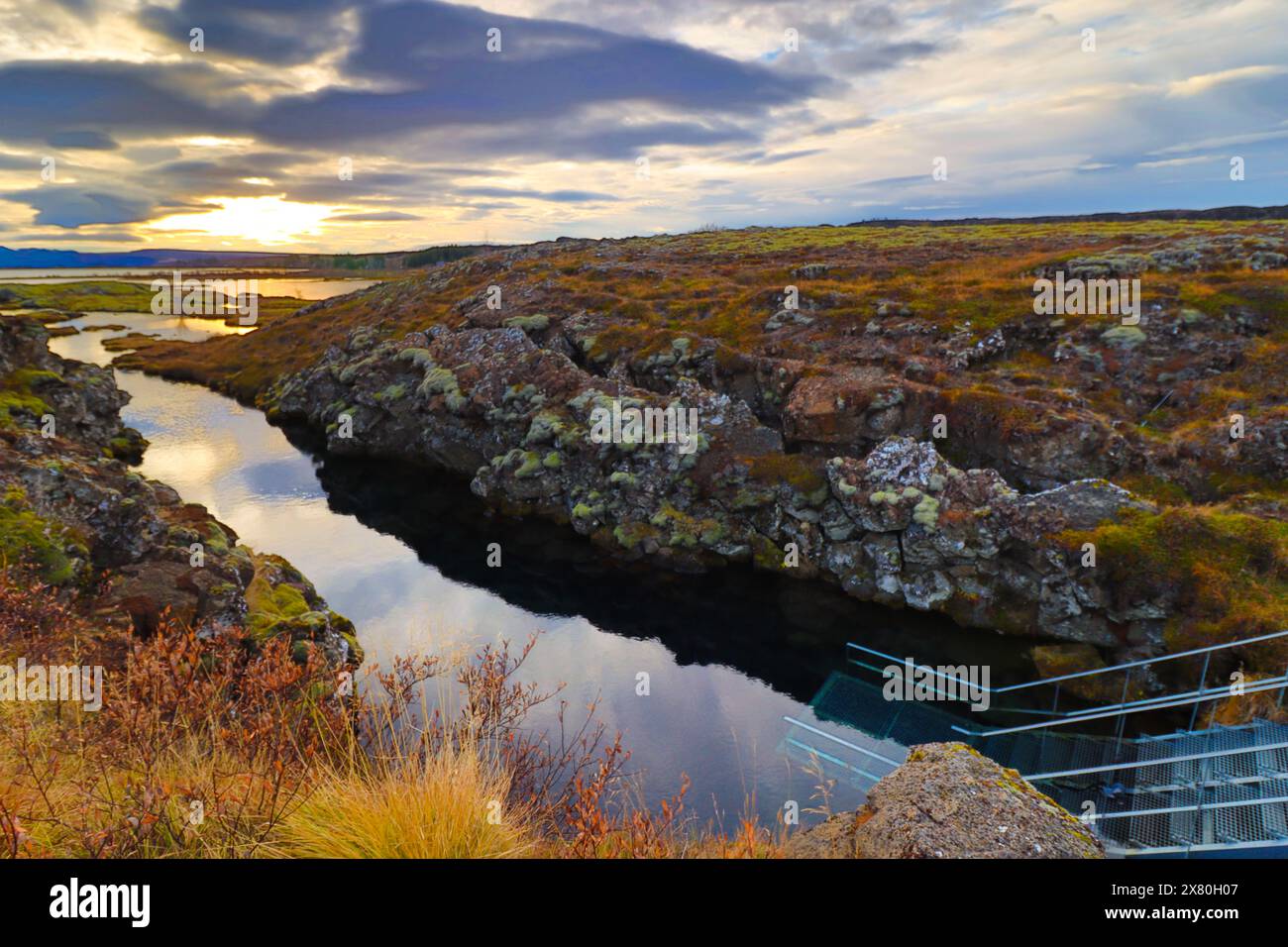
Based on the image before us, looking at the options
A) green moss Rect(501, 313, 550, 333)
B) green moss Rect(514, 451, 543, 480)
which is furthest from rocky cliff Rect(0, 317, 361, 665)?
green moss Rect(501, 313, 550, 333)

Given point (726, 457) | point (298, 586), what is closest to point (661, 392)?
point (726, 457)

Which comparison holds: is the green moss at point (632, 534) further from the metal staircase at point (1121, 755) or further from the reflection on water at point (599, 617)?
the metal staircase at point (1121, 755)

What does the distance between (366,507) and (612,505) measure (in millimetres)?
17521

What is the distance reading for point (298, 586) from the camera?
2512 cm

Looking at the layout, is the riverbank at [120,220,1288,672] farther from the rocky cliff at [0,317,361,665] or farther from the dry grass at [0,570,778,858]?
the dry grass at [0,570,778,858]

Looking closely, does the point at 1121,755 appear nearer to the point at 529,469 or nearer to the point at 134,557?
the point at 134,557

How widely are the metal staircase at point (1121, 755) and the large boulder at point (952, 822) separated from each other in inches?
196

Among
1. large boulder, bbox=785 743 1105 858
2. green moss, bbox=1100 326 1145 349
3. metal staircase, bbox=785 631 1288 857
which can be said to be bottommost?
metal staircase, bbox=785 631 1288 857

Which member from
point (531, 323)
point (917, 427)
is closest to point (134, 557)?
point (917, 427)

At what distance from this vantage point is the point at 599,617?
2920 centimetres

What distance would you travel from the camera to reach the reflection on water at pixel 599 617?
67.1 ft

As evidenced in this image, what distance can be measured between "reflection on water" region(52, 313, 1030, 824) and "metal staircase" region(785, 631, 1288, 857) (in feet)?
3.15

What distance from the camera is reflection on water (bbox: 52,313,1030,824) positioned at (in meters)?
20.4
